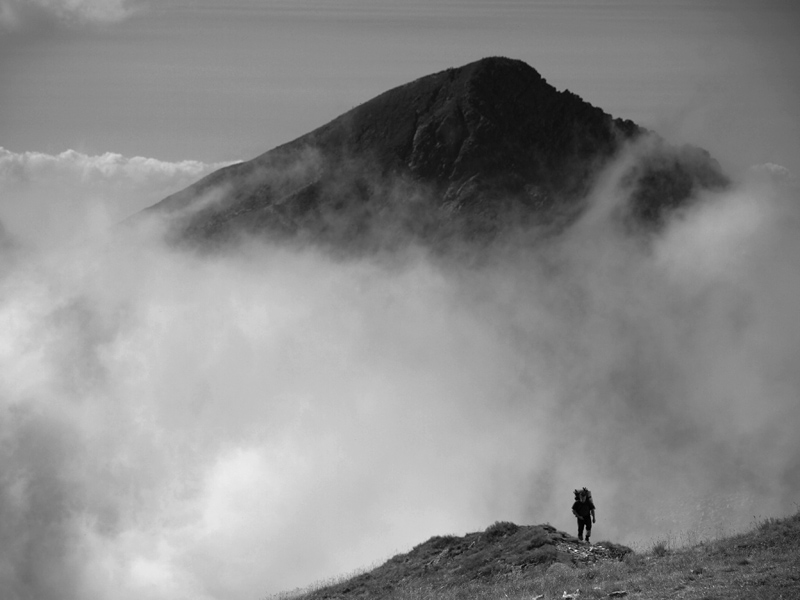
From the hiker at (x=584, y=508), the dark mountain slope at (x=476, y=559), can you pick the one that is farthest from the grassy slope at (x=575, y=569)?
the hiker at (x=584, y=508)

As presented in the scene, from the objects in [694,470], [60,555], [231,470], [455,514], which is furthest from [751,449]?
[60,555]

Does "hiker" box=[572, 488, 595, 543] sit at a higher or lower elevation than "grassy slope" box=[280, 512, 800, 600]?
higher

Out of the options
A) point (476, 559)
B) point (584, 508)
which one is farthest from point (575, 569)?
point (476, 559)

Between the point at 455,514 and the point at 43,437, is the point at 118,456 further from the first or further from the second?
the point at 455,514

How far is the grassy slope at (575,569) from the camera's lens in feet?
82.2

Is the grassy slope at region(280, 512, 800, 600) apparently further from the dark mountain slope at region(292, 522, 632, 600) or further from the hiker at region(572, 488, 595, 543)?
the hiker at region(572, 488, 595, 543)

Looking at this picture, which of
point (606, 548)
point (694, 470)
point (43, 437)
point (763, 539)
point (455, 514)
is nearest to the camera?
point (763, 539)

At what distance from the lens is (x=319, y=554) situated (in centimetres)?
14588

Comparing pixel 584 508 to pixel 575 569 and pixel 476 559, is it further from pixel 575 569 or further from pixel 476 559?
pixel 476 559

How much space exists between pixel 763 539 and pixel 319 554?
409 feet

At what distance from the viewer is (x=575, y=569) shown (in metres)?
31.8

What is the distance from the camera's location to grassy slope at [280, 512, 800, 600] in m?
25.0

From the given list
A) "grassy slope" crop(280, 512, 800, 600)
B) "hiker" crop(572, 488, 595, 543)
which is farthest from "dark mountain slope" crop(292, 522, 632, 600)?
"hiker" crop(572, 488, 595, 543)

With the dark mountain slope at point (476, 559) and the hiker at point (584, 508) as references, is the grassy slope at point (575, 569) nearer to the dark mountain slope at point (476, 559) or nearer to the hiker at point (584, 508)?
the dark mountain slope at point (476, 559)
